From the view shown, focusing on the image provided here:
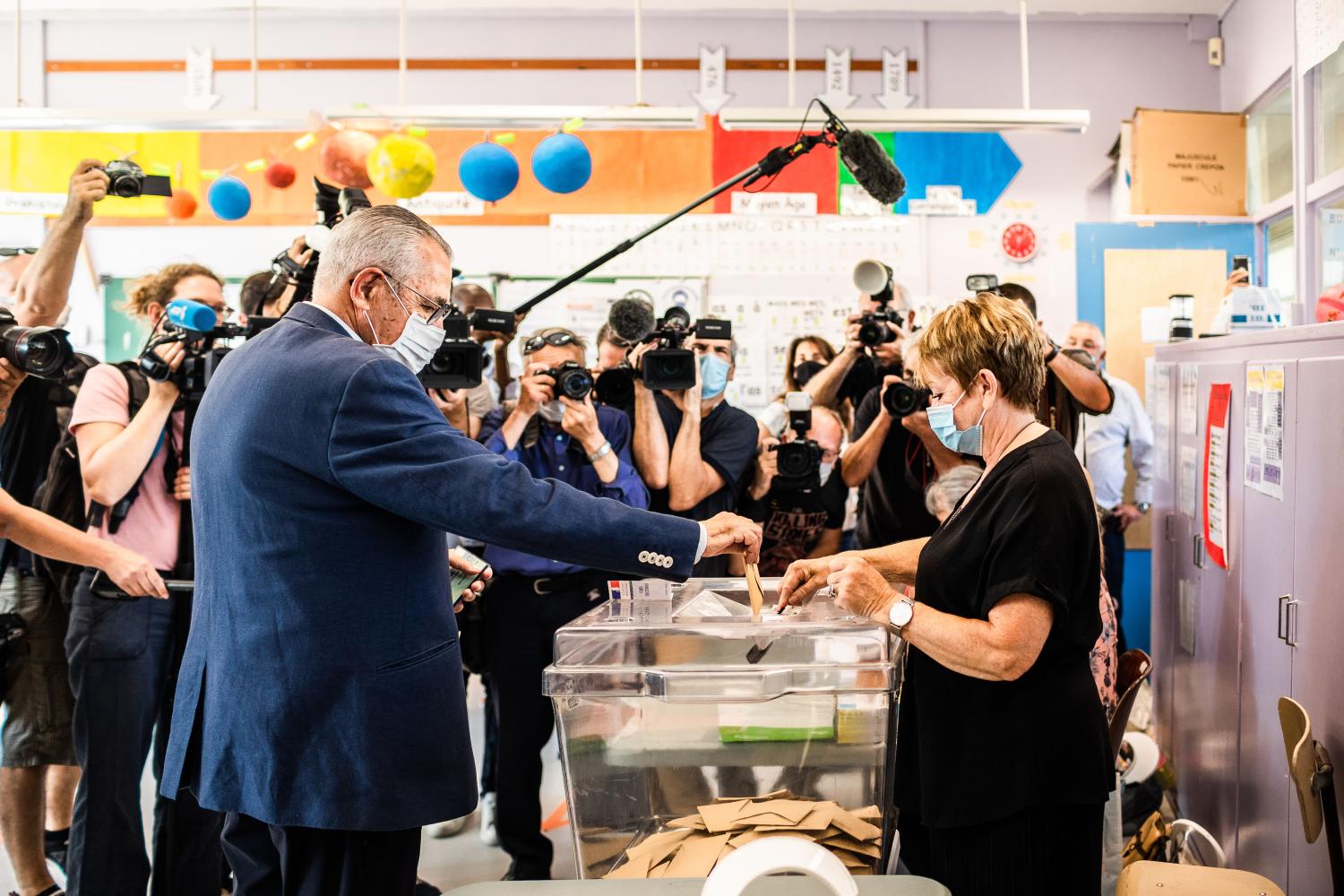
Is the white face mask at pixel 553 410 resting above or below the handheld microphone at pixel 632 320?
below

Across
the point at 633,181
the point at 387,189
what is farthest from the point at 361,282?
the point at 633,181

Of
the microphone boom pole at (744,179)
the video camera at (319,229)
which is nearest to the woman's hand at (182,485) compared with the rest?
the video camera at (319,229)

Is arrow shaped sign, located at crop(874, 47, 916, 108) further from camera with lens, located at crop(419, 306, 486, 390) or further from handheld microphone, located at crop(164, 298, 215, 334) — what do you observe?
handheld microphone, located at crop(164, 298, 215, 334)

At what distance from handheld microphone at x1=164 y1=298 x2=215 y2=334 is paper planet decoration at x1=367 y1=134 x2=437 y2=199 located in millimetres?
794

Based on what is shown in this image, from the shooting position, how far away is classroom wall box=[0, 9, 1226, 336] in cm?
581

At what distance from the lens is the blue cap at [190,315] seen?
220 centimetres

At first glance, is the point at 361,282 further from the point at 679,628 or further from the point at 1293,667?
the point at 1293,667

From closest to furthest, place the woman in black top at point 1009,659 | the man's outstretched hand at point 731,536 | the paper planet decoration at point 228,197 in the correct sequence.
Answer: the woman in black top at point 1009,659 < the man's outstretched hand at point 731,536 < the paper planet decoration at point 228,197

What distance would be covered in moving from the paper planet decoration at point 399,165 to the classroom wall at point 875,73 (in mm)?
2874

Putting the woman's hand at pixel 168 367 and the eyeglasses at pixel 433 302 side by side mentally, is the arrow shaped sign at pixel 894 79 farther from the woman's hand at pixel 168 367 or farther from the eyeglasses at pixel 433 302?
the eyeglasses at pixel 433 302

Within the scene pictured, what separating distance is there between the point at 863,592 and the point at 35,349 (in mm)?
1539

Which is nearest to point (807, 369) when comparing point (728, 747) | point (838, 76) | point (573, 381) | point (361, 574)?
point (573, 381)

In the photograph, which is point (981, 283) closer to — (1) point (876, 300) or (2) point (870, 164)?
(1) point (876, 300)

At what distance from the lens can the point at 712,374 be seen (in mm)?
3123
